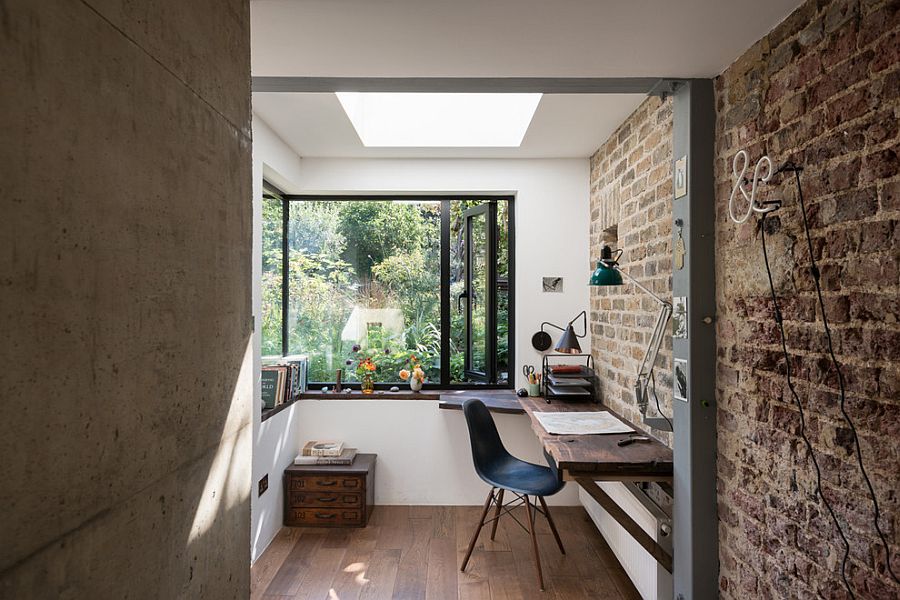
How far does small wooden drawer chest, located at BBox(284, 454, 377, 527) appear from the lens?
12.5 feet

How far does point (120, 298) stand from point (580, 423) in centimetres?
255

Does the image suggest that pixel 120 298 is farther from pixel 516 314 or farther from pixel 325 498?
pixel 516 314

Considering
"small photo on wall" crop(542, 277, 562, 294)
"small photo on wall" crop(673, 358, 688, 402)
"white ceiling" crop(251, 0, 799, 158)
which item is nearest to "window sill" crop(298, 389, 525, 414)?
"small photo on wall" crop(542, 277, 562, 294)

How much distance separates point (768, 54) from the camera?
187 centimetres

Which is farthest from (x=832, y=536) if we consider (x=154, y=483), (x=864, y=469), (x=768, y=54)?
(x=154, y=483)

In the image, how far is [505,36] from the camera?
1906 mm

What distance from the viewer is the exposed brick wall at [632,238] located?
272cm

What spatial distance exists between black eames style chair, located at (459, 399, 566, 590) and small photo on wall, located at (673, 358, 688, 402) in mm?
1025

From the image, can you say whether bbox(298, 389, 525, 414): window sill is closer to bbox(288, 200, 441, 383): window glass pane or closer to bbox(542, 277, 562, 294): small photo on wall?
bbox(288, 200, 441, 383): window glass pane

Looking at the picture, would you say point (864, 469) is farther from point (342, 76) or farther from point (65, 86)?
point (342, 76)

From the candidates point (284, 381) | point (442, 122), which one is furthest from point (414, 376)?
point (442, 122)

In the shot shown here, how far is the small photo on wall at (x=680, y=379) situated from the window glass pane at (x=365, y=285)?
96.5 inches

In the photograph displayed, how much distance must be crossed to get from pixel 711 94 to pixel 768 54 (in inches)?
14.6

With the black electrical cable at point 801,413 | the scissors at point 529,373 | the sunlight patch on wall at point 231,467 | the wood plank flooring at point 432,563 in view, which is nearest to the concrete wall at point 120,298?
the sunlight patch on wall at point 231,467
